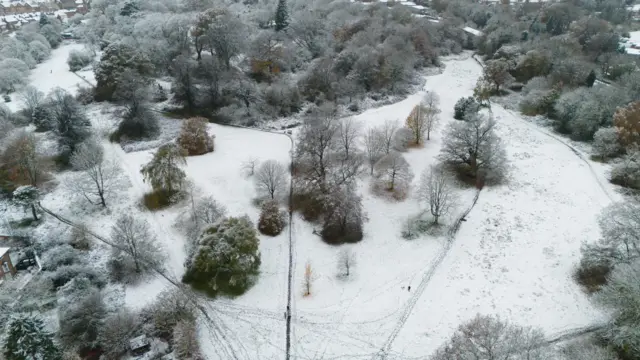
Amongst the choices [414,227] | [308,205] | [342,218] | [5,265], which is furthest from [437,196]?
[5,265]

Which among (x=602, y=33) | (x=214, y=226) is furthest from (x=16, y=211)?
(x=602, y=33)

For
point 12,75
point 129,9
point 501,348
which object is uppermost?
point 129,9

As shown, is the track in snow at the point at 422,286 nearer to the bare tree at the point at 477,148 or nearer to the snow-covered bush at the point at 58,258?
the bare tree at the point at 477,148

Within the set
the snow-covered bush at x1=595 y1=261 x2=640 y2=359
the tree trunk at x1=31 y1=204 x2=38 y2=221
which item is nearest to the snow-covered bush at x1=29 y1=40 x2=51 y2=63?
the tree trunk at x1=31 y1=204 x2=38 y2=221

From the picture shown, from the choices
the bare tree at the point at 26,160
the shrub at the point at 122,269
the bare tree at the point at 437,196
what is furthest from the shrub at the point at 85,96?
the bare tree at the point at 437,196

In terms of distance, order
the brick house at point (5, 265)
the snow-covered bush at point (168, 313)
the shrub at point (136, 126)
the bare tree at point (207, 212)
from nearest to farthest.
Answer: the snow-covered bush at point (168, 313)
the brick house at point (5, 265)
the bare tree at point (207, 212)
the shrub at point (136, 126)

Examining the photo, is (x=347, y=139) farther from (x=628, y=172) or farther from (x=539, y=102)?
(x=539, y=102)

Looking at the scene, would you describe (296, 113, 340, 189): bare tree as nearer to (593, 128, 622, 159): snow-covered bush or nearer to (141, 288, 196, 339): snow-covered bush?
(141, 288, 196, 339): snow-covered bush
